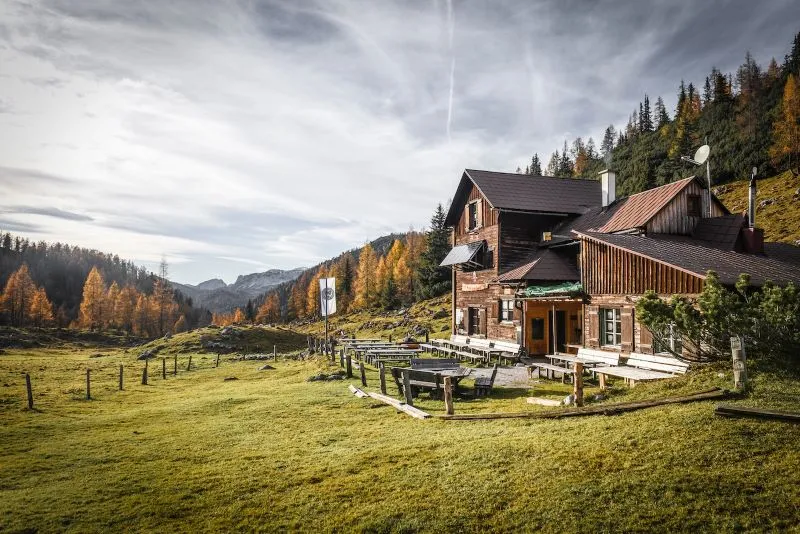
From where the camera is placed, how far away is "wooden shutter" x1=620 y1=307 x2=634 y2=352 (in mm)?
19938

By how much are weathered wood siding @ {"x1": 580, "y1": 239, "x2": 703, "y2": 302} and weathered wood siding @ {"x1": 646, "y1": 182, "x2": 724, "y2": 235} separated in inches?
144

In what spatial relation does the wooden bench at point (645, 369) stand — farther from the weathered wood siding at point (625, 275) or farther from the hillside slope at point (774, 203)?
the hillside slope at point (774, 203)

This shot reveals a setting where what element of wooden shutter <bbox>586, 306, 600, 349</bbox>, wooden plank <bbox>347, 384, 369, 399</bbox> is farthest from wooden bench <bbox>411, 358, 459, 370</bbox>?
wooden shutter <bbox>586, 306, 600, 349</bbox>

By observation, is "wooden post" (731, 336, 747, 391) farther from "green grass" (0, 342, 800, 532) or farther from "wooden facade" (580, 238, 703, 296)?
"wooden facade" (580, 238, 703, 296)

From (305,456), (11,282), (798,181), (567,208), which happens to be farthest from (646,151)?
(11,282)

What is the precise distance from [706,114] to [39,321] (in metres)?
148

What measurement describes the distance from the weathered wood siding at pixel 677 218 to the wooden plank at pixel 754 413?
16.1 meters

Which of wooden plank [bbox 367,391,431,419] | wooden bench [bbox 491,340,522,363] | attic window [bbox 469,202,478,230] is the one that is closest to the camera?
wooden plank [bbox 367,391,431,419]

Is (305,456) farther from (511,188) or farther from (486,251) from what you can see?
(511,188)

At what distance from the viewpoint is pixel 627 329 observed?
792 inches

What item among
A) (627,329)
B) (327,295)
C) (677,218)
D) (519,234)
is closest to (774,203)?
(677,218)

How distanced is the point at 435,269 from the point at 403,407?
53.2m

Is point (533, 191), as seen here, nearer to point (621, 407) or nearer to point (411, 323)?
point (621, 407)

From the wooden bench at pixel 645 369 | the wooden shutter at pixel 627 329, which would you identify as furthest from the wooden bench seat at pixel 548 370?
the wooden shutter at pixel 627 329
